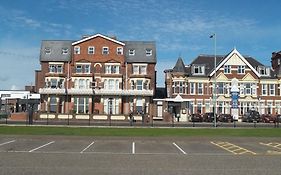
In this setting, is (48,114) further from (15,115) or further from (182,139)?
(182,139)

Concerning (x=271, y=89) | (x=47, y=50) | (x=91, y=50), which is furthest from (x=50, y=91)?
(x=271, y=89)

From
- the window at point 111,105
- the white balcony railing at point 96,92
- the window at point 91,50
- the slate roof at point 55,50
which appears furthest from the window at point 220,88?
the slate roof at point 55,50

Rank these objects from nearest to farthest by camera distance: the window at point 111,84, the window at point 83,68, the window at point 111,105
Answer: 1. the window at point 111,105
2. the window at point 111,84
3. the window at point 83,68

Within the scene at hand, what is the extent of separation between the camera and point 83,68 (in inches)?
2482

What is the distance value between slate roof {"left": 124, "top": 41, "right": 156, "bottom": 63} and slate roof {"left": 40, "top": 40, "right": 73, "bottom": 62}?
9573 millimetres

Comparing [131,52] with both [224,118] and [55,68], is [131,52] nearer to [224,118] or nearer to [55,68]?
[55,68]

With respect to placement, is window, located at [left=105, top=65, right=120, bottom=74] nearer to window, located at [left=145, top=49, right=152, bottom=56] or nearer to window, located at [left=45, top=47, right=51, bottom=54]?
window, located at [left=145, top=49, right=152, bottom=56]

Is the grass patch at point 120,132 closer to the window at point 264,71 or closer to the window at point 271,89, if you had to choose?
the window at point 271,89

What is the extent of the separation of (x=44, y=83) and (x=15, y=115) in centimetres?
1128

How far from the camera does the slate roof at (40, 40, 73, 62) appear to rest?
6356 centimetres

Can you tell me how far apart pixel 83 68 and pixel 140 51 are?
9.88 metres

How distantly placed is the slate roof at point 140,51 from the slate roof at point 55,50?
9.57m

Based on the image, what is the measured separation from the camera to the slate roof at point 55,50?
63562 mm

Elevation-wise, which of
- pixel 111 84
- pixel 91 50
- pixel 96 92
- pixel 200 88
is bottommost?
pixel 96 92
